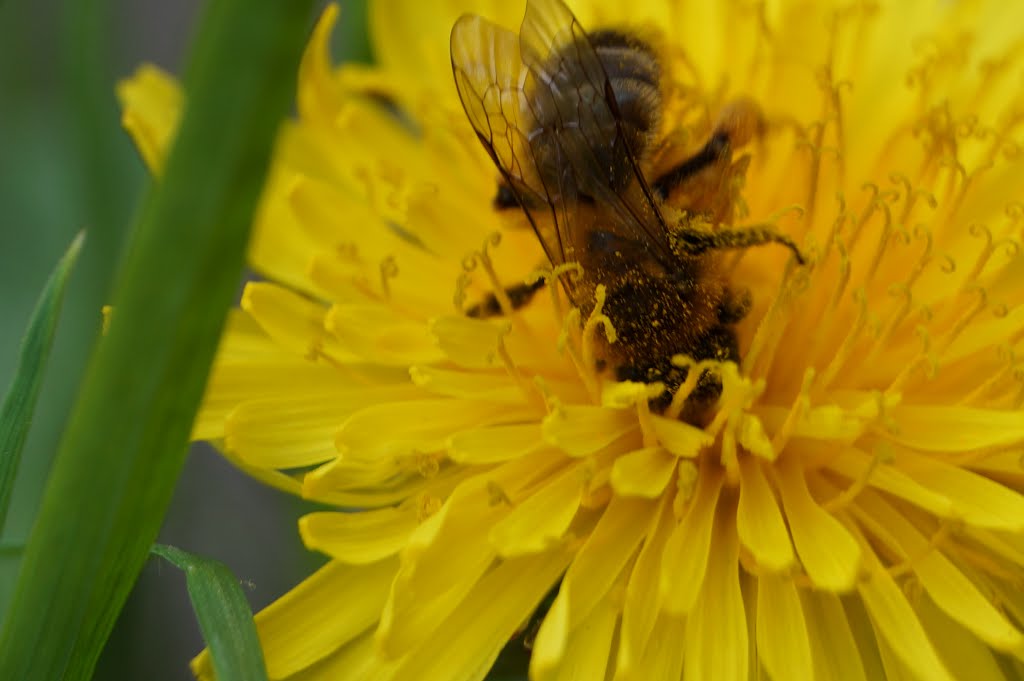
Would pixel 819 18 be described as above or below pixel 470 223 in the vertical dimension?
above

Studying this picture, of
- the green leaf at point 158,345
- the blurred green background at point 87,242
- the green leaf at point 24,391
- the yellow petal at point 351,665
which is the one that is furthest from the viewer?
the blurred green background at point 87,242

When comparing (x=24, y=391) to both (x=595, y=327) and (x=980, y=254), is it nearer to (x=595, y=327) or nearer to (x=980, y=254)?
(x=595, y=327)

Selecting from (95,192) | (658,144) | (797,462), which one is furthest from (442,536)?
(95,192)

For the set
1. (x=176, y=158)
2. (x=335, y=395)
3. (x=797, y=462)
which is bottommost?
(x=335, y=395)

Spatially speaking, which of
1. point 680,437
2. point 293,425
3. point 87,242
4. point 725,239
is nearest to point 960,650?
point 680,437

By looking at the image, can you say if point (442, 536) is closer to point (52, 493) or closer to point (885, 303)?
point (52, 493)

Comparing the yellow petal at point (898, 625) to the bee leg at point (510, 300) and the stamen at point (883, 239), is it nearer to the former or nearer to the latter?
the stamen at point (883, 239)

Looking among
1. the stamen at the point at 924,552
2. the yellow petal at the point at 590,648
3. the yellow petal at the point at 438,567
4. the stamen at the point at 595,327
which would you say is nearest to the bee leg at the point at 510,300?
the stamen at the point at 595,327
